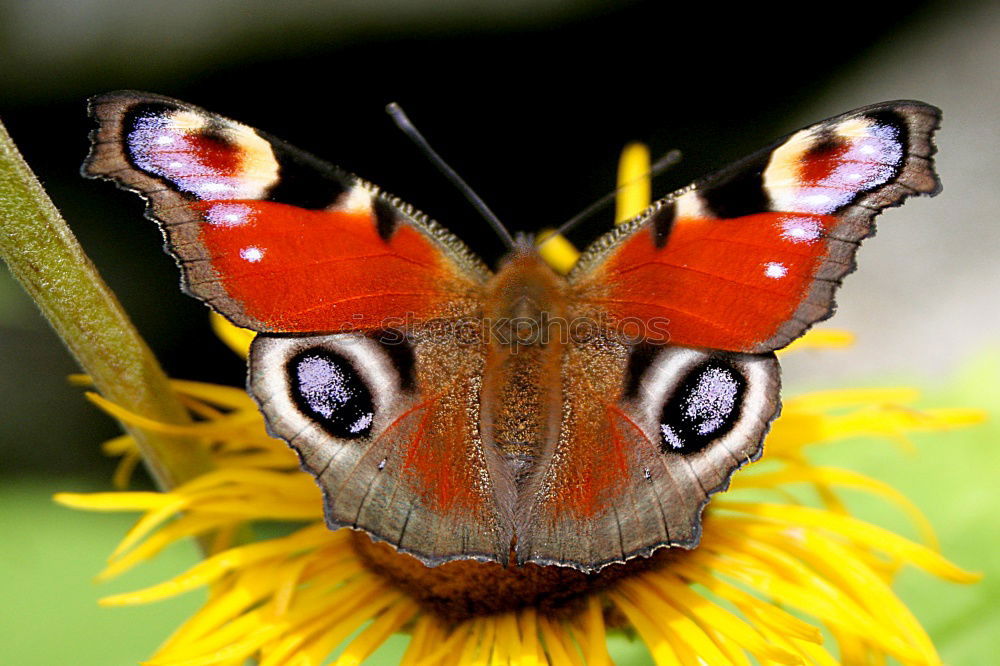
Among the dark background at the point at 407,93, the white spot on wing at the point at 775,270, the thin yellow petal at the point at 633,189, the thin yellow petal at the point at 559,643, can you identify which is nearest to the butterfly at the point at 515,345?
the white spot on wing at the point at 775,270

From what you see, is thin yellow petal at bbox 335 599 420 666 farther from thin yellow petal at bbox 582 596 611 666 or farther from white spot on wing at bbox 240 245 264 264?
white spot on wing at bbox 240 245 264 264

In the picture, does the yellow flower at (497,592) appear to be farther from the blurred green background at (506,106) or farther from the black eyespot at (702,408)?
the blurred green background at (506,106)

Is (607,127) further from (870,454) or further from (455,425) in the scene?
(455,425)

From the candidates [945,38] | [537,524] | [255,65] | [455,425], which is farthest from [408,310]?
[945,38]

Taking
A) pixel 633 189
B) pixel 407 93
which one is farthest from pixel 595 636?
pixel 407 93

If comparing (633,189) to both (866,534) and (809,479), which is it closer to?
(809,479)

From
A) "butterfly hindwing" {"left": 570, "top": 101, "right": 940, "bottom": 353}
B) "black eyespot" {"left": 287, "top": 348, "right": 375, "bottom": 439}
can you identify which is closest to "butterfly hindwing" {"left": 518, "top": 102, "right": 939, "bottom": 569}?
"butterfly hindwing" {"left": 570, "top": 101, "right": 940, "bottom": 353}

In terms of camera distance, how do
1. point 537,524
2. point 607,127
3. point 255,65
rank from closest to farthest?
point 537,524, point 255,65, point 607,127
